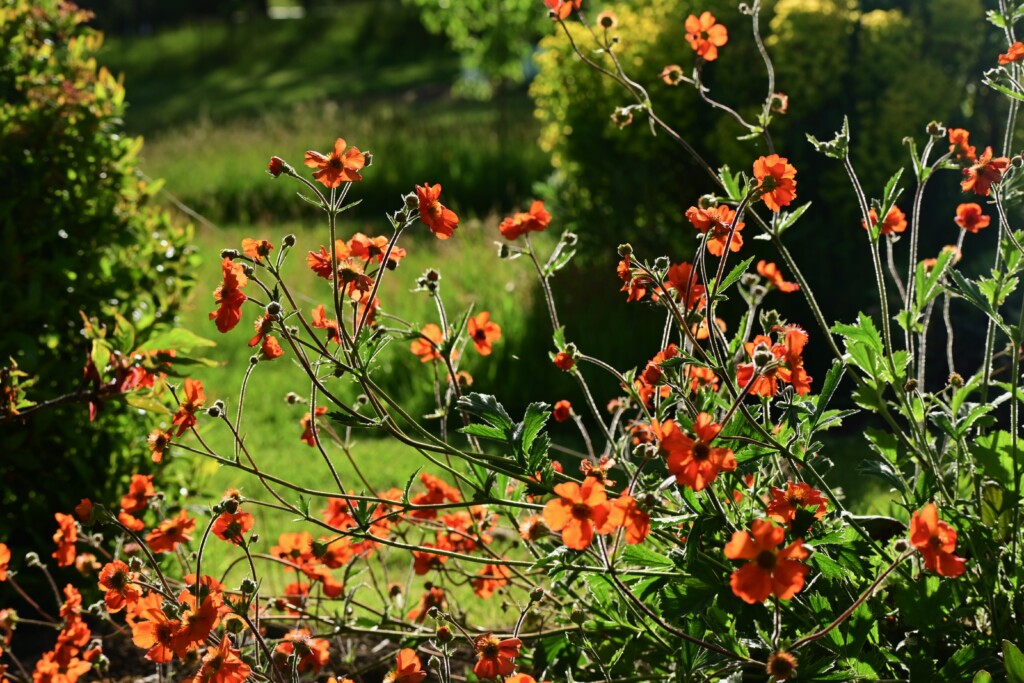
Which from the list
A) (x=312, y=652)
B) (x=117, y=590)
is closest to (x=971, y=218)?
(x=312, y=652)

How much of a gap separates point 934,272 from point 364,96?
19568 mm

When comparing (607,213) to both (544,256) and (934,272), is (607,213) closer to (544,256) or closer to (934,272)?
(544,256)

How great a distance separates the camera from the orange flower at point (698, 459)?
1644 mm

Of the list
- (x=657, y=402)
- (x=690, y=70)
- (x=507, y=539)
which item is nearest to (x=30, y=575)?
(x=507, y=539)

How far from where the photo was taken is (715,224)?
195cm

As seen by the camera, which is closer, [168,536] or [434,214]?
[434,214]

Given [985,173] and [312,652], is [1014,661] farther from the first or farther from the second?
[312,652]

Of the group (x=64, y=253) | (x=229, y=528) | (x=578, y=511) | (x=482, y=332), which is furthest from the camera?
(x=64, y=253)

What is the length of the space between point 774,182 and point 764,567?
706 millimetres

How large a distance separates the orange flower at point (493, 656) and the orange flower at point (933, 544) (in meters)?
0.64

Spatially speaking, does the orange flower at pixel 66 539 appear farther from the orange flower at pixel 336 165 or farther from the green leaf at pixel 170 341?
the orange flower at pixel 336 165

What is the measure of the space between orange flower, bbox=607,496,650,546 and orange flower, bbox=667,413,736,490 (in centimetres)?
8

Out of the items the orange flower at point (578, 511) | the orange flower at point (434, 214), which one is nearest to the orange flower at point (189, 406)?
the orange flower at point (434, 214)

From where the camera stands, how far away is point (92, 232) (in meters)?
3.50
